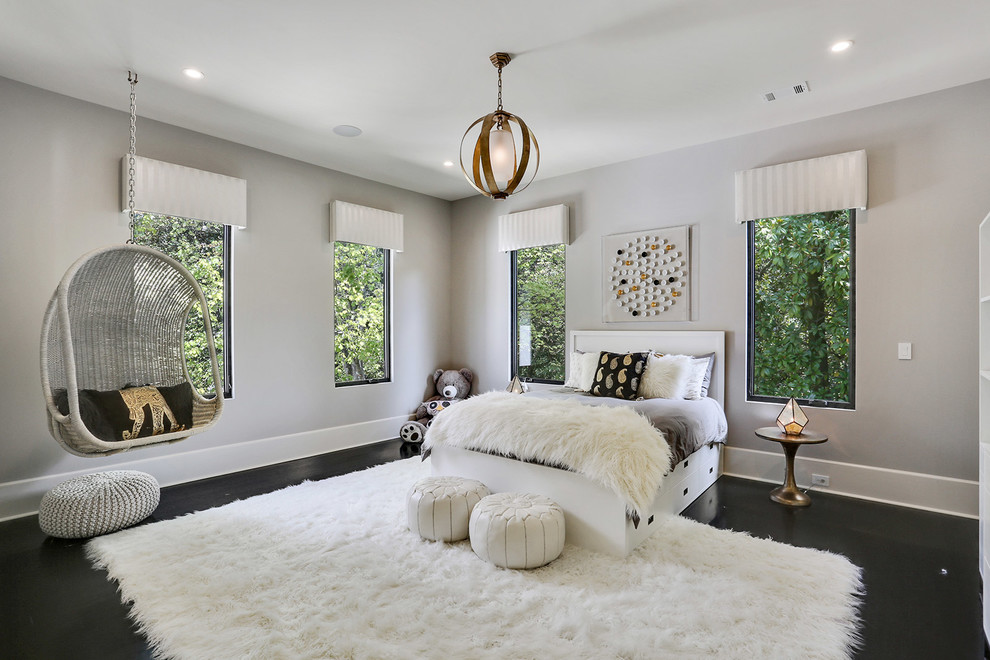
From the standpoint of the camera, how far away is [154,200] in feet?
12.2

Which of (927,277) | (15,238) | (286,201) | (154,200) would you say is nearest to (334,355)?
(286,201)

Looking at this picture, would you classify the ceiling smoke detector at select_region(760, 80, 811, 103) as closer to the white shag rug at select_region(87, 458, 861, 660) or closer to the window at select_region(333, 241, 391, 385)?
the white shag rug at select_region(87, 458, 861, 660)

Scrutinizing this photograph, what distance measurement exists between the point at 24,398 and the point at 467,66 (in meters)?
3.44

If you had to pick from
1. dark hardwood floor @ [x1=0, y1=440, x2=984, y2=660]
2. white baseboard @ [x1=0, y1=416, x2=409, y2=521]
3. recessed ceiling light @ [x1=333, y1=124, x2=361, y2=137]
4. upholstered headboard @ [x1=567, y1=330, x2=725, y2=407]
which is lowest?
dark hardwood floor @ [x1=0, y1=440, x2=984, y2=660]

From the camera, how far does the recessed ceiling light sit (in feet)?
13.1

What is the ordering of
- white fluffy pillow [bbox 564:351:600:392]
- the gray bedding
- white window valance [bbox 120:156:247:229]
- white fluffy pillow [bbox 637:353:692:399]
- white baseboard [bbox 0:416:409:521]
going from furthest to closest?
1. white fluffy pillow [bbox 564:351:600:392]
2. white fluffy pillow [bbox 637:353:692:399]
3. white window valance [bbox 120:156:247:229]
4. white baseboard [bbox 0:416:409:521]
5. the gray bedding

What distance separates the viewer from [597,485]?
261 cm

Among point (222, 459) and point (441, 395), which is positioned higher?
point (441, 395)

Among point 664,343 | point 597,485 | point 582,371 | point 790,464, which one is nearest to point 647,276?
point 664,343

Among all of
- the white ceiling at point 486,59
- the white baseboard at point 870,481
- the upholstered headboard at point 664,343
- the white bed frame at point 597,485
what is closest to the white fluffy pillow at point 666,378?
the upholstered headboard at point 664,343

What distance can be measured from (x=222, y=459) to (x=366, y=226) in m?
2.47

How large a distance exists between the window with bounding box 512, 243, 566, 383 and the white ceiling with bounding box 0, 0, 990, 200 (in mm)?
1541

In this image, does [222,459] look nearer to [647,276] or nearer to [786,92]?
[647,276]

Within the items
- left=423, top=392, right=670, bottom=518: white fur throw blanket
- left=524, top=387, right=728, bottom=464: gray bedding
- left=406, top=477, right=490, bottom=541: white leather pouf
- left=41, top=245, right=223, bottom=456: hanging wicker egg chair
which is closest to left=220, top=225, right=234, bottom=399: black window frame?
left=41, top=245, right=223, bottom=456: hanging wicker egg chair
